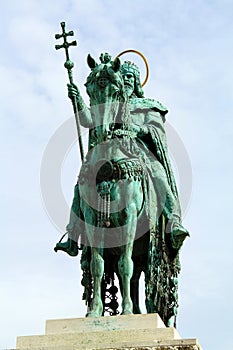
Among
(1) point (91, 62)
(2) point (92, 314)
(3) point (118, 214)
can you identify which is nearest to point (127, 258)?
(3) point (118, 214)

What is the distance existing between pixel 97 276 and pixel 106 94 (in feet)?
9.80

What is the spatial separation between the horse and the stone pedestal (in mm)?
683

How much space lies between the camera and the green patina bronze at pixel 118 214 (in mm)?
16266

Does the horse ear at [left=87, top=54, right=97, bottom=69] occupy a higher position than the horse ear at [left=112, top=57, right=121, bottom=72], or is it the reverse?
the horse ear at [left=87, top=54, right=97, bottom=69]

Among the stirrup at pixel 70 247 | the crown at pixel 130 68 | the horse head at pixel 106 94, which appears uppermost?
the crown at pixel 130 68

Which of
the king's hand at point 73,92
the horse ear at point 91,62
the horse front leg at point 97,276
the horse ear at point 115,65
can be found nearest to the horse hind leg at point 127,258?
the horse front leg at point 97,276

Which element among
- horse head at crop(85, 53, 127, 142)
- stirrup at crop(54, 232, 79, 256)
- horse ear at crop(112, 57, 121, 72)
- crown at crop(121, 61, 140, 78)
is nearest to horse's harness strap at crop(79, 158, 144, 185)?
horse head at crop(85, 53, 127, 142)

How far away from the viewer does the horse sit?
1623cm

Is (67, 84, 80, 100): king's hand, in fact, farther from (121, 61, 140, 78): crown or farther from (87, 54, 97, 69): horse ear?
(121, 61, 140, 78): crown

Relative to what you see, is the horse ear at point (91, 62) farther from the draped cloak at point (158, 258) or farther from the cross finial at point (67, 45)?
the draped cloak at point (158, 258)

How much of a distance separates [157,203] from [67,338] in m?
3.04

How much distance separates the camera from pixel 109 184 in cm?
1634

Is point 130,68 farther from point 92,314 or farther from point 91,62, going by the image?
point 92,314

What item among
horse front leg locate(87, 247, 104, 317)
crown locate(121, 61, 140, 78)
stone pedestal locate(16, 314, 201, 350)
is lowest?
stone pedestal locate(16, 314, 201, 350)
